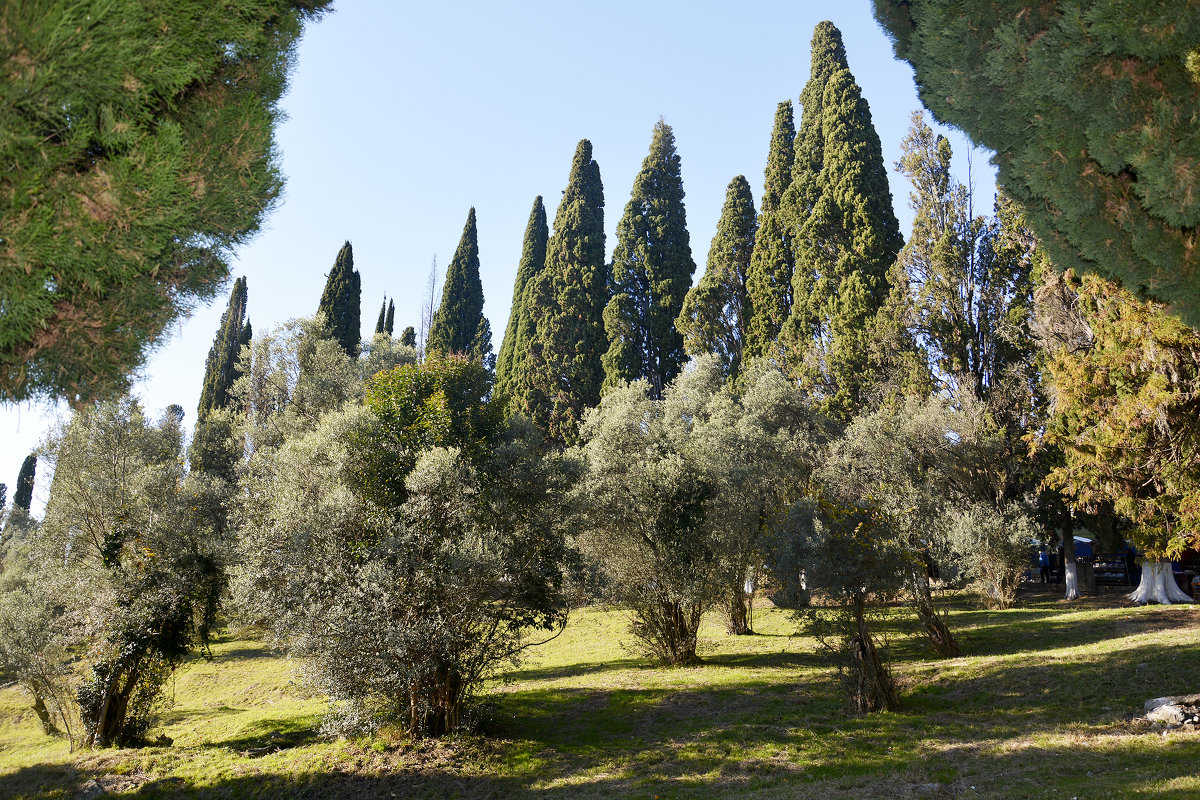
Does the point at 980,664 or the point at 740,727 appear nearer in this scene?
the point at 740,727

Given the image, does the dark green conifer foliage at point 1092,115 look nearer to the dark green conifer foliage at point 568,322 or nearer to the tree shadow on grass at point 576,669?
the tree shadow on grass at point 576,669

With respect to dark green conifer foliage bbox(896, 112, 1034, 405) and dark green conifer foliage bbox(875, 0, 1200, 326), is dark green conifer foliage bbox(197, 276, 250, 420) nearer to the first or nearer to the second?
dark green conifer foliage bbox(896, 112, 1034, 405)

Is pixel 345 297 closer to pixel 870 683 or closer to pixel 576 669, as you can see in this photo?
pixel 576 669

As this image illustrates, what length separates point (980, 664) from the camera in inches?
561

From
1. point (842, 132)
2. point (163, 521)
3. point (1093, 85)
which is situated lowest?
point (163, 521)

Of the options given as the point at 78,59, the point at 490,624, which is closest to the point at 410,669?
the point at 490,624

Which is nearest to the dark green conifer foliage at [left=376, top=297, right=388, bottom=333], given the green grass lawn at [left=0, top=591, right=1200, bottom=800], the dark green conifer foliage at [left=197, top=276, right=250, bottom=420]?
the dark green conifer foliage at [left=197, top=276, right=250, bottom=420]

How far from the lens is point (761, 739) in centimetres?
1174

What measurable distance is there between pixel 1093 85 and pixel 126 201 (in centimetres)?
821

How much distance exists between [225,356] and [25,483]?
2394cm

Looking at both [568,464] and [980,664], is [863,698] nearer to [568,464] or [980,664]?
[980,664]

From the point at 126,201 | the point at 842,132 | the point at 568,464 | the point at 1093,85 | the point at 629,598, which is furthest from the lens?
the point at 842,132

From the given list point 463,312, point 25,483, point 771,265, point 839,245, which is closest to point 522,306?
point 463,312

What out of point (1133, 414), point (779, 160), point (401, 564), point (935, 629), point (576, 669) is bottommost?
point (576, 669)
